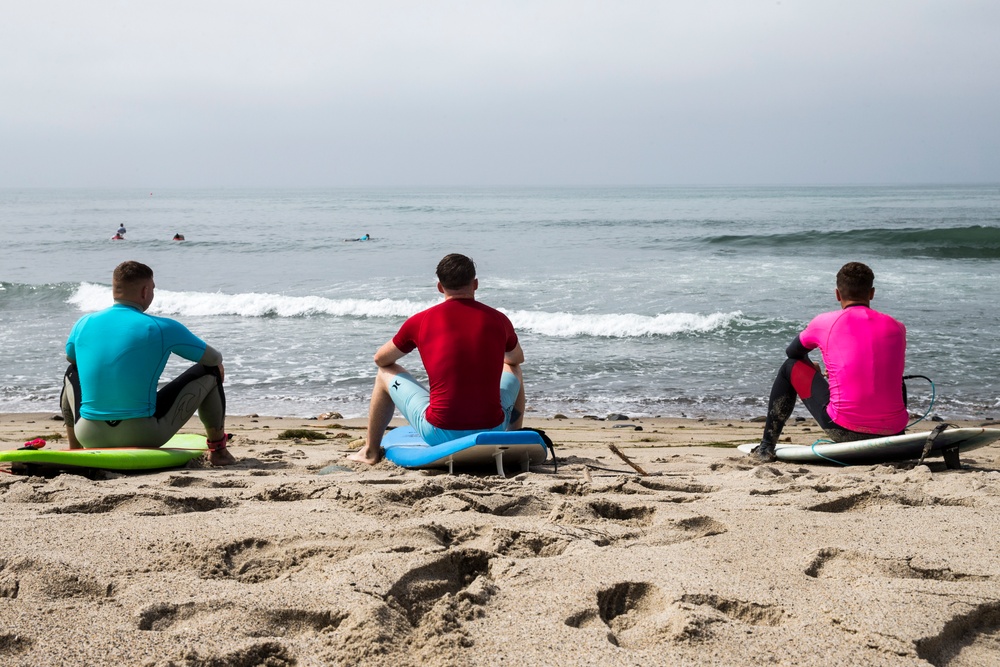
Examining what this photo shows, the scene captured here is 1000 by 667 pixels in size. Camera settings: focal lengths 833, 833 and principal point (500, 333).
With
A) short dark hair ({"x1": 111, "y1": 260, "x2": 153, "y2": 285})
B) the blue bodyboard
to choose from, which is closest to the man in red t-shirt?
the blue bodyboard

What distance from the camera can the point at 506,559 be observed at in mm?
3010

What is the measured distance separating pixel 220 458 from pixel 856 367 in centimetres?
407

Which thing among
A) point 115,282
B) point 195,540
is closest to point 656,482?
point 195,540

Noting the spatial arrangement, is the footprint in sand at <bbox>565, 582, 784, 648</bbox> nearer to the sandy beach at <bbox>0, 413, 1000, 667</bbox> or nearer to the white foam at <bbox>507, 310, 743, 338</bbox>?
the sandy beach at <bbox>0, 413, 1000, 667</bbox>

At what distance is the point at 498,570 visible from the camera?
2.92 meters

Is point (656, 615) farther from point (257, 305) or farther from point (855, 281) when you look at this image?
point (257, 305)

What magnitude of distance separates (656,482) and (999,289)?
17.4 metres

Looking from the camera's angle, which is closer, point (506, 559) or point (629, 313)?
point (506, 559)

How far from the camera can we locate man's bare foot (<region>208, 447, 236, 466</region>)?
17.4 ft

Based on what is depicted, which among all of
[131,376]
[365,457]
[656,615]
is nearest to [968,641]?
[656,615]

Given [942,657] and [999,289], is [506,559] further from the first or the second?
[999,289]

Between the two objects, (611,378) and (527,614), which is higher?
(527,614)

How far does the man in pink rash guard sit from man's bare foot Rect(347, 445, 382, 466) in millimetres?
2803

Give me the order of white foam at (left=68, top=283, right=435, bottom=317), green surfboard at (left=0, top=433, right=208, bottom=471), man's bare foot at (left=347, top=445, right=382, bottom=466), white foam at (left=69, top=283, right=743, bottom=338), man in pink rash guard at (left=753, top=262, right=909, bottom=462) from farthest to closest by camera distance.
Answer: white foam at (left=68, top=283, right=435, bottom=317), white foam at (left=69, top=283, right=743, bottom=338), man's bare foot at (left=347, top=445, right=382, bottom=466), man in pink rash guard at (left=753, top=262, right=909, bottom=462), green surfboard at (left=0, top=433, right=208, bottom=471)
